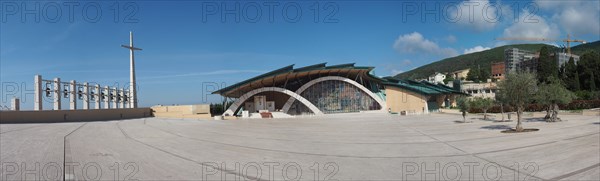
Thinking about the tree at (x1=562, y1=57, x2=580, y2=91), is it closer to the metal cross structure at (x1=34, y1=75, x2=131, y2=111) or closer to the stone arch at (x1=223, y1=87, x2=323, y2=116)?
the stone arch at (x1=223, y1=87, x2=323, y2=116)

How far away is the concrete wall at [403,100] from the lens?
64.0 metres

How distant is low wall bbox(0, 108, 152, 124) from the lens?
1286 inches

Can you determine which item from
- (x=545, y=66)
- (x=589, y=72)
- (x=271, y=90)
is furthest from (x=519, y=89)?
(x=589, y=72)

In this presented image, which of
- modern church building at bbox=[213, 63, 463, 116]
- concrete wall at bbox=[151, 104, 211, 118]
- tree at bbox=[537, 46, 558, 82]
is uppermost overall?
tree at bbox=[537, 46, 558, 82]

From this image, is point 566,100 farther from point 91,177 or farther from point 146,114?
point 146,114

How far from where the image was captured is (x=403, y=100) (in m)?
65.3

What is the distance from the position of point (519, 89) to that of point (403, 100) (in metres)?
43.0

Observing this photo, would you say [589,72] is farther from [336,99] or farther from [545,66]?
[336,99]

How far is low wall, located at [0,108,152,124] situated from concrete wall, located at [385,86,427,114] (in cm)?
4354

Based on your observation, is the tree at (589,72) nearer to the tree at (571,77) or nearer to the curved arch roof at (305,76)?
the tree at (571,77)

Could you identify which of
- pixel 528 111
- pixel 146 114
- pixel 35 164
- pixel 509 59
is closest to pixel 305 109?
pixel 146 114

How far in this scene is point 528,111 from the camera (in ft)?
157

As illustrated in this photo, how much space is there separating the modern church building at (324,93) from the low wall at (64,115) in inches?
734

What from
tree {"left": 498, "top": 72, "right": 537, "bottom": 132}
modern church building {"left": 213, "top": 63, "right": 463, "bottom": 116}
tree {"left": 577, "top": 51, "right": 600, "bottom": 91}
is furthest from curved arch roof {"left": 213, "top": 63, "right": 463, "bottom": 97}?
tree {"left": 498, "top": 72, "right": 537, "bottom": 132}
